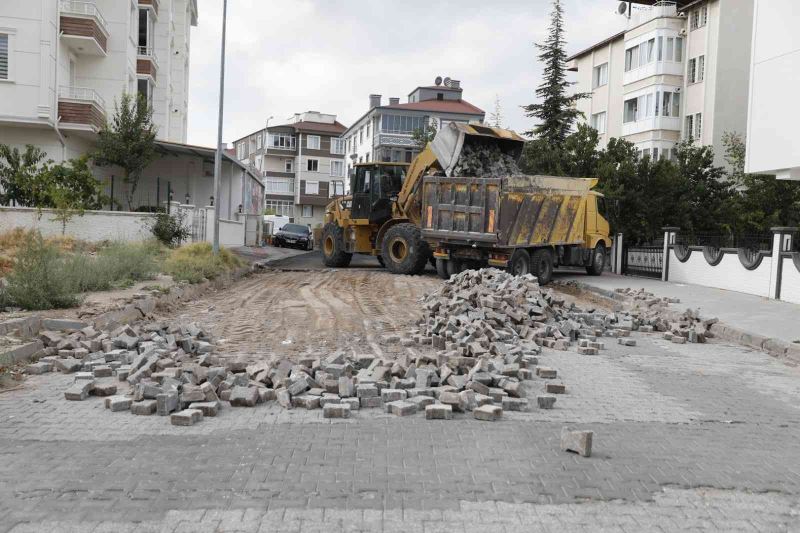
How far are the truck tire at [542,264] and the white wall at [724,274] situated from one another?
14.4 feet

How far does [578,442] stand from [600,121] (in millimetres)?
41795

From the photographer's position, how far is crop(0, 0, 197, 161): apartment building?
25.6 metres

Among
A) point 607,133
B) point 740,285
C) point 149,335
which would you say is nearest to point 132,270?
point 149,335

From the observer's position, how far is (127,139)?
91.0 ft

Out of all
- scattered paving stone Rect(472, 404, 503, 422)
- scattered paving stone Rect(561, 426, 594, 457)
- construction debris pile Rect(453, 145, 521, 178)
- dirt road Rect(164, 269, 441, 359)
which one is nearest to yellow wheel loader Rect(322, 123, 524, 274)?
construction debris pile Rect(453, 145, 521, 178)

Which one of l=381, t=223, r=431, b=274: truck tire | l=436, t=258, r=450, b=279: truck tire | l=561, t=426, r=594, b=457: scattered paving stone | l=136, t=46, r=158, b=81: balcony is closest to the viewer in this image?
l=561, t=426, r=594, b=457: scattered paving stone

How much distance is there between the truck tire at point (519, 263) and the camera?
19462mm

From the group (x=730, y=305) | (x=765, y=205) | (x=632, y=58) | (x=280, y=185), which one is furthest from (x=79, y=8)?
(x=280, y=185)

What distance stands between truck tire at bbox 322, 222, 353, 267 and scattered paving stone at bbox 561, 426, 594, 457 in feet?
65.2

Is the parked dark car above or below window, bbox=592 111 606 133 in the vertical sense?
below

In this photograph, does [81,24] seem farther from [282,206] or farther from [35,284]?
[282,206]

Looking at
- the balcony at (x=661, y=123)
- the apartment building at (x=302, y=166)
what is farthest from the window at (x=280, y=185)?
the balcony at (x=661, y=123)

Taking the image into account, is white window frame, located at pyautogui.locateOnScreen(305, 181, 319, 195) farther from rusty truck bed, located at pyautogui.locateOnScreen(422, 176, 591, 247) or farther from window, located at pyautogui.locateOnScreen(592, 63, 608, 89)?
rusty truck bed, located at pyautogui.locateOnScreen(422, 176, 591, 247)

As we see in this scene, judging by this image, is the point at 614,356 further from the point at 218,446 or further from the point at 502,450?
the point at 218,446
